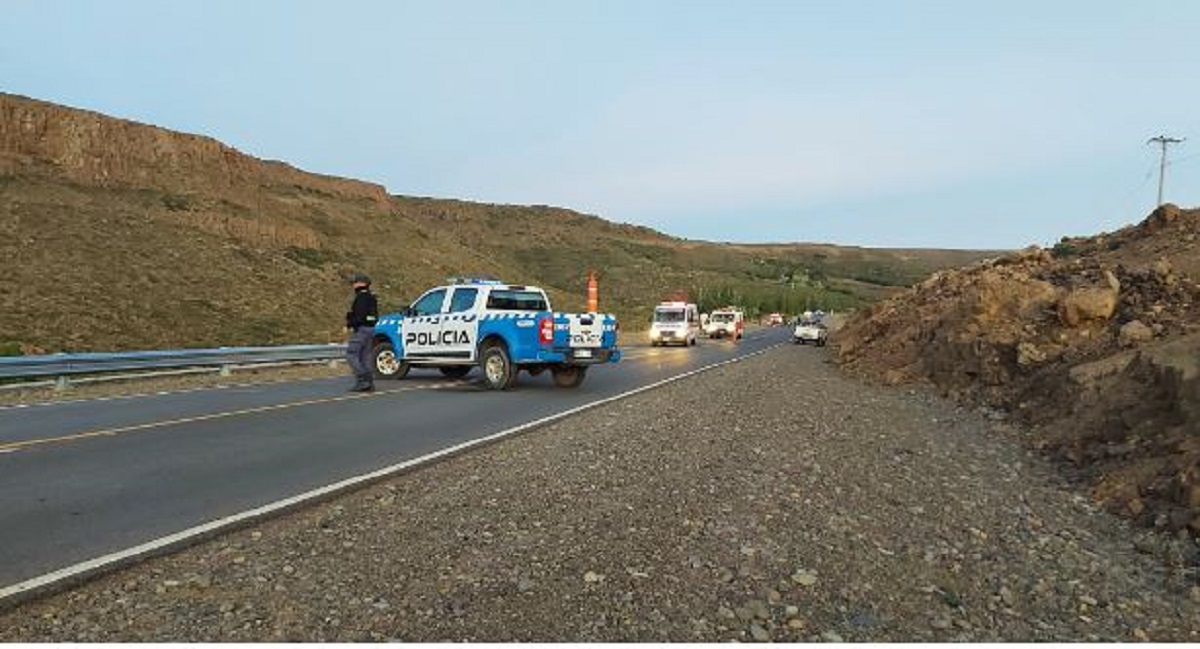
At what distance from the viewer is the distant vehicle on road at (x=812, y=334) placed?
46469 mm

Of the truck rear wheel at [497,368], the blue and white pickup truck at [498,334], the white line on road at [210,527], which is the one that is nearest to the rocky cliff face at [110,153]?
the blue and white pickup truck at [498,334]

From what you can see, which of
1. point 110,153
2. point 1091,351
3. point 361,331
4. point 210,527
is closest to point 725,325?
point 361,331

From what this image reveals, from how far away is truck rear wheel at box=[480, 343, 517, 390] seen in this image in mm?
17328

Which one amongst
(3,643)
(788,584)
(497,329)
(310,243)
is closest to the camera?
(3,643)

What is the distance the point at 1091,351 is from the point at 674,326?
28503 millimetres

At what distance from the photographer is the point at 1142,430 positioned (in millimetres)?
8711

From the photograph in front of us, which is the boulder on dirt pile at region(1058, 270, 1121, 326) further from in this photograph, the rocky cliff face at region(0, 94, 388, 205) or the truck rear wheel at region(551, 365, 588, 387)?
the rocky cliff face at region(0, 94, 388, 205)

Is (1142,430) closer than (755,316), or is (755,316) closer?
(1142,430)

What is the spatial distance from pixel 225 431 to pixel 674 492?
6.47m

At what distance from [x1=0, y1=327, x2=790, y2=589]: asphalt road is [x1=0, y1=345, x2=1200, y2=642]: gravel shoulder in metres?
0.76

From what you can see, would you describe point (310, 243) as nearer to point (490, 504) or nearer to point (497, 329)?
point (497, 329)

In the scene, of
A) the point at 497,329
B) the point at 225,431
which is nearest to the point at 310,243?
the point at 497,329

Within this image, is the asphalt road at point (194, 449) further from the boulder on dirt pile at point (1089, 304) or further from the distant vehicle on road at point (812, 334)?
the distant vehicle on road at point (812, 334)

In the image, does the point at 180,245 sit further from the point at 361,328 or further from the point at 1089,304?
the point at 1089,304
